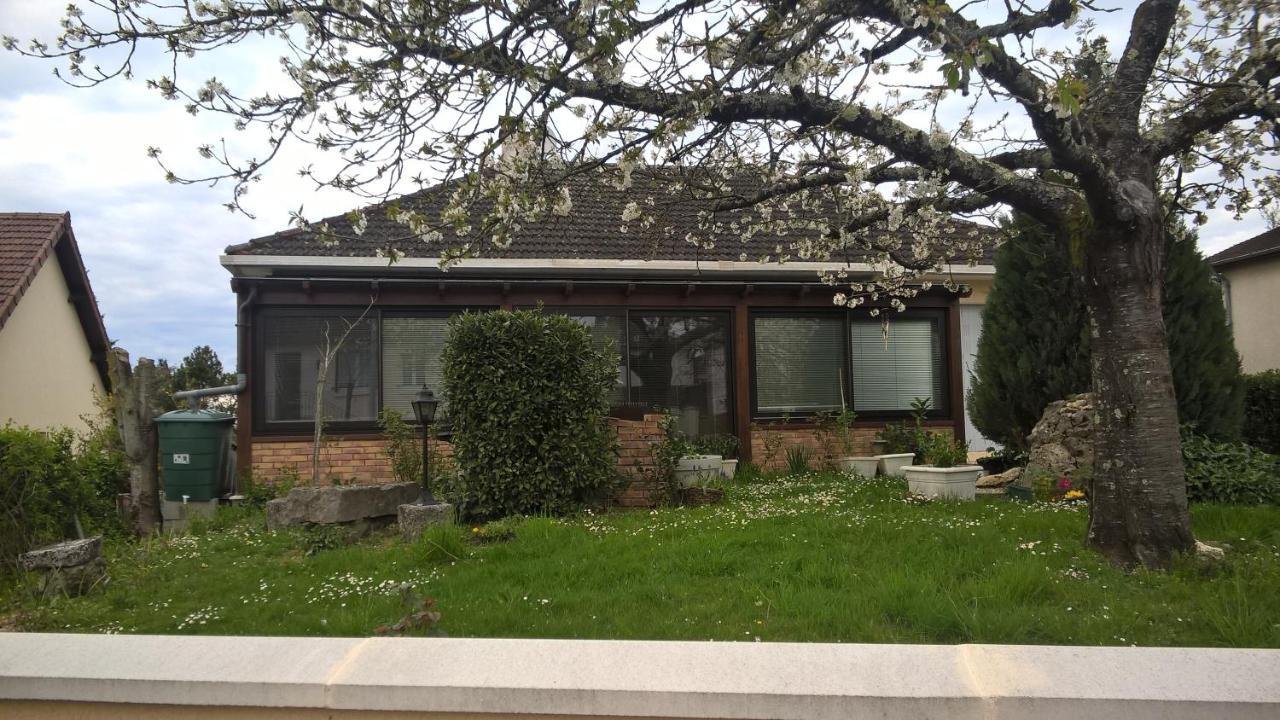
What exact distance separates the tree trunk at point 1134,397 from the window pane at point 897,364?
6022 mm

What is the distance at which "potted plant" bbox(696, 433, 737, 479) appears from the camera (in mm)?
9727

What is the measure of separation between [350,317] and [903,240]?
303 inches

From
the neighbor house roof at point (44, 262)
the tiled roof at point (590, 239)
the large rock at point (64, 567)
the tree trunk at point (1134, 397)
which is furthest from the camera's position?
the neighbor house roof at point (44, 262)

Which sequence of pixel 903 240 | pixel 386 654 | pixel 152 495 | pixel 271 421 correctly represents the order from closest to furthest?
pixel 386 654 → pixel 152 495 → pixel 271 421 → pixel 903 240

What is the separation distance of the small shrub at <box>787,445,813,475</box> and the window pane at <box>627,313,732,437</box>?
34.5 inches

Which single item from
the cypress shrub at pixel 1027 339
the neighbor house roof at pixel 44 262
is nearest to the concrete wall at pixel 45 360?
the neighbor house roof at pixel 44 262

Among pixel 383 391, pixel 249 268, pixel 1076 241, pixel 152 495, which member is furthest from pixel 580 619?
pixel 249 268

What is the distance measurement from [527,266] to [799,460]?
425 cm

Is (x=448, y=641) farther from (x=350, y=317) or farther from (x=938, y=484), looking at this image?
(x=350, y=317)

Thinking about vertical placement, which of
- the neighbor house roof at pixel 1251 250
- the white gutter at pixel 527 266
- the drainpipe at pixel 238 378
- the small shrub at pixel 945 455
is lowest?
the small shrub at pixel 945 455

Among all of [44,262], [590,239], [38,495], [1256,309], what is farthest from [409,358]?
[1256,309]

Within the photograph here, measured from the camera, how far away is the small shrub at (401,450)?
8.66 metres

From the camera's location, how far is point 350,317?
9.59 m

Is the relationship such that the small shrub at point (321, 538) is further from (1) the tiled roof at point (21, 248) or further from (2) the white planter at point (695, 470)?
(1) the tiled roof at point (21, 248)
